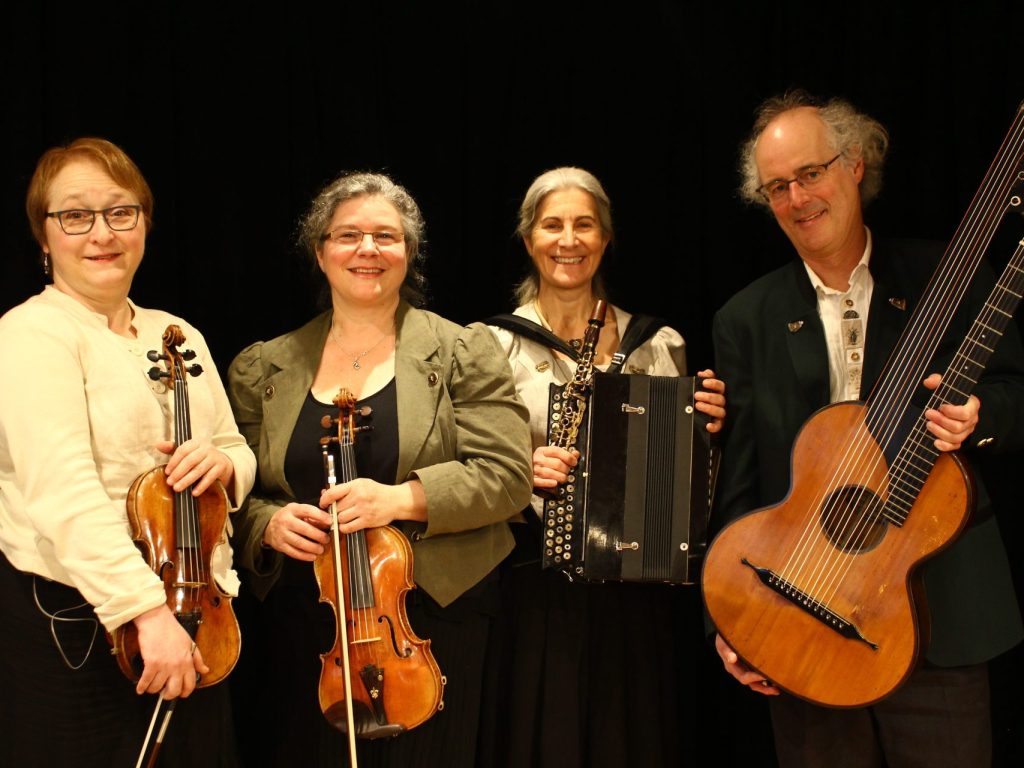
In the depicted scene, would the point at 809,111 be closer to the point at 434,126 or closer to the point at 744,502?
the point at 744,502

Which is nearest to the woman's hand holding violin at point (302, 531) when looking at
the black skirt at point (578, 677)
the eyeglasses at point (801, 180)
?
the black skirt at point (578, 677)

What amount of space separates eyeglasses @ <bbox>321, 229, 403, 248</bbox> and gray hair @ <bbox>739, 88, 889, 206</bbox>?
1004 mm

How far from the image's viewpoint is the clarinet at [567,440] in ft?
8.57

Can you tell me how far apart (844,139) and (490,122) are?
1256mm

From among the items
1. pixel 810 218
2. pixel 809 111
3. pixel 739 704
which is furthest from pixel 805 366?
pixel 739 704

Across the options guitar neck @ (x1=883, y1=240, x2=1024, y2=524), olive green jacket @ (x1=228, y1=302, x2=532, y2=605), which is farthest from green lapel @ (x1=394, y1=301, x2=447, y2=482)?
guitar neck @ (x1=883, y1=240, x2=1024, y2=524)

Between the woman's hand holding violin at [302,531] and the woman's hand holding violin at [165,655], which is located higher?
the woman's hand holding violin at [302,531]

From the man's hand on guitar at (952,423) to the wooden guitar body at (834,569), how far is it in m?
0.05

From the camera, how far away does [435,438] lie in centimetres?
255

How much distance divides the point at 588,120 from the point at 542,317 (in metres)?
0.80

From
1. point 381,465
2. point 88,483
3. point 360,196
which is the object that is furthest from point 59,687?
point 360,196

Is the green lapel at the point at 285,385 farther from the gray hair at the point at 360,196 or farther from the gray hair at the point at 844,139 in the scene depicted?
the gray hair at the point at 844,139

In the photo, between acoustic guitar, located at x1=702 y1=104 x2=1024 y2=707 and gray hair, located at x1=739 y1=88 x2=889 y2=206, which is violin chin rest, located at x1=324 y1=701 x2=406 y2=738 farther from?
gray hair, located at x1=739 y1=88 x2=889 y2=206

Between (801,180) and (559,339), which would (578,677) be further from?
(801,180)
